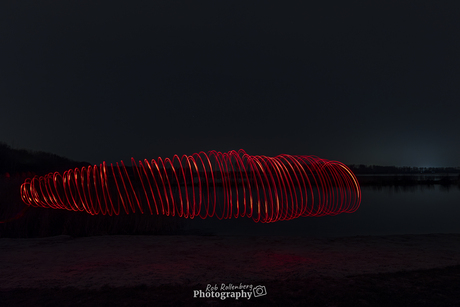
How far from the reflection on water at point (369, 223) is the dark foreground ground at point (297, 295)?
14.0 m

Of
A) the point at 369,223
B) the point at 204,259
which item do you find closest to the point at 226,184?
the point at 204,259

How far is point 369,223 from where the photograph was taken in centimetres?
2791

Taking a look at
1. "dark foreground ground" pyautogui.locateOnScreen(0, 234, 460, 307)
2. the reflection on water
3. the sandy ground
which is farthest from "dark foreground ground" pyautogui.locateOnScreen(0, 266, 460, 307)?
the reflection on water

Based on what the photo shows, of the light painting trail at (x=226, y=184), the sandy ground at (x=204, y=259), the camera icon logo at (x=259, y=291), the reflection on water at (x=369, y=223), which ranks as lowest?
the reflection on water at (x=369, y=223)

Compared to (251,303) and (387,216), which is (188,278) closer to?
(251,303)

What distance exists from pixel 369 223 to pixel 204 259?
23632 mm

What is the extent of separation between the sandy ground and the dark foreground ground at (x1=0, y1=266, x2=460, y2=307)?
13.1 inches

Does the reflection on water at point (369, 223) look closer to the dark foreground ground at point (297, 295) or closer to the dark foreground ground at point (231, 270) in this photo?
the dark foreground ground at point (231, 270)

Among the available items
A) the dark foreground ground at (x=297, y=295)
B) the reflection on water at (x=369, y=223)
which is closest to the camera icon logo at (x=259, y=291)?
the dark foreground ground at (x=297, y=295)

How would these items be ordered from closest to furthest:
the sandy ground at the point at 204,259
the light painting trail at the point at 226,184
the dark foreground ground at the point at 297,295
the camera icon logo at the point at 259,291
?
the dark foreground ground at the point at 297,295
the camera icon logo at the point at 259,291
the sandy ground at the point at 204,259
the light painting trail at the point at 226,184

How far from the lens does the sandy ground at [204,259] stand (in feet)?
20.7

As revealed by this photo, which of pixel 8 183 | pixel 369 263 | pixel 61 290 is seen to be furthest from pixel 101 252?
pixel 8 183

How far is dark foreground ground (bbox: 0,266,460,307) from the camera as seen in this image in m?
5.05

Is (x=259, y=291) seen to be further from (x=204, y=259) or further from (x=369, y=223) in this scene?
(x=369, y=223)
